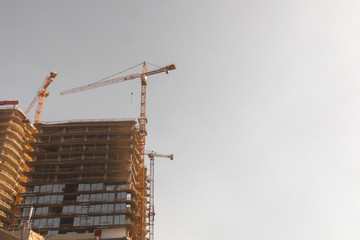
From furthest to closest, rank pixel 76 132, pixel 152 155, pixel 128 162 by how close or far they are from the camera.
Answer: pixel 152 155 < pixel 76 132 < pixel 128 162

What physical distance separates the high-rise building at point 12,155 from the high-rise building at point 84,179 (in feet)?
16.4

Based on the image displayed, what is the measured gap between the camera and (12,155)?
134m

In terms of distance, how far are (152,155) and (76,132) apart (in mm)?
41619

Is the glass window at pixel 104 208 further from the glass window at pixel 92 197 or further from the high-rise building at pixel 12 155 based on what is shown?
the high-rise building at pixel 12 155

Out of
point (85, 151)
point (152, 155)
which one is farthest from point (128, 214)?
point (152, 155)

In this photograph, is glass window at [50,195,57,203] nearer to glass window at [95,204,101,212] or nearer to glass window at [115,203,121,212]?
glass window at [95,204,101,212]

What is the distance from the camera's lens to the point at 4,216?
12112 centimetres

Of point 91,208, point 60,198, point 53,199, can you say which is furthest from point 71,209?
point 53,199

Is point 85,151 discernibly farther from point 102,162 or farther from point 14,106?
point 14,106

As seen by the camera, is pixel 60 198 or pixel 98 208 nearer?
pixel 98 208

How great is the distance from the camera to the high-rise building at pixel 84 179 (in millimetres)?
118375

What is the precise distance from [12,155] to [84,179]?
28733 millimetres

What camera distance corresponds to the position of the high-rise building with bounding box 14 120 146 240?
11838 centimetres

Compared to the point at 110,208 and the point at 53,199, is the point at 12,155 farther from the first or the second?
the point at 110,208
